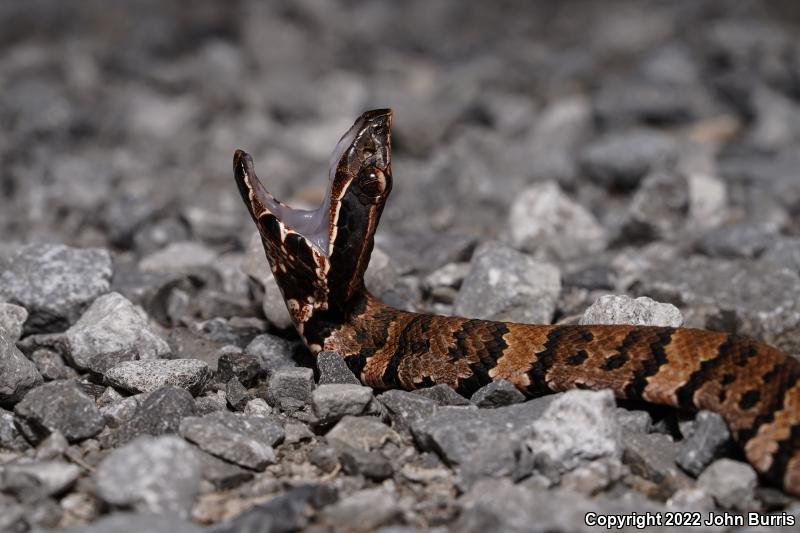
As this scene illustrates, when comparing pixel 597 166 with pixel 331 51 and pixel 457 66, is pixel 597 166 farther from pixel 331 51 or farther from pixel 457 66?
pixel 331 51

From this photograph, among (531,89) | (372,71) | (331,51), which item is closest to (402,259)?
(531,89)

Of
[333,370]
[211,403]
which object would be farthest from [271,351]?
[211,403]

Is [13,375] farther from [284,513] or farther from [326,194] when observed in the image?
[284,513]

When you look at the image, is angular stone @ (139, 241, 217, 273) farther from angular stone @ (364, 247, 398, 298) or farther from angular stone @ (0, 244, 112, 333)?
angular stone @ (364, 247, 398, 298)

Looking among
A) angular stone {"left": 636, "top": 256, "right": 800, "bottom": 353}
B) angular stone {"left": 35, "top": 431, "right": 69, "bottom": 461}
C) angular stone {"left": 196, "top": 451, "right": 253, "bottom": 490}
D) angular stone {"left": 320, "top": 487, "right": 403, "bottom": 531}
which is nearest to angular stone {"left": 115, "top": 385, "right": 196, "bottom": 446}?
angular stone {"left": 35, "top": 431, "right": 69, "bottom": 461}

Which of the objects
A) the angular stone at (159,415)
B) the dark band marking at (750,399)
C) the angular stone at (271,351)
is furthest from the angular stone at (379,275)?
the dark band marking at (750,399)

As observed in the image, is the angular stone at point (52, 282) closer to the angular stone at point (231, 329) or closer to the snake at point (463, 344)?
the angular stone at point (231, 329)
